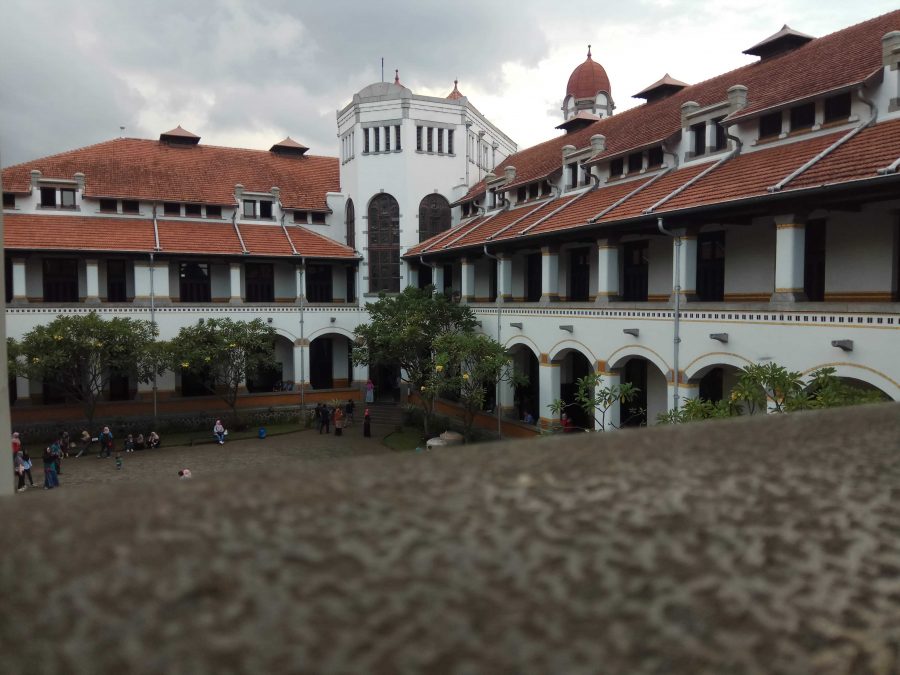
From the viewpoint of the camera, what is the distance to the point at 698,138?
55.1 ft

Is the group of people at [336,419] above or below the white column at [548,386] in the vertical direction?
below

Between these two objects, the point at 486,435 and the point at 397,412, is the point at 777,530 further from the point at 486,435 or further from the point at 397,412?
the point at 397,412

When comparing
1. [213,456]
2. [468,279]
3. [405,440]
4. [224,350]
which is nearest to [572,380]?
[468,279]

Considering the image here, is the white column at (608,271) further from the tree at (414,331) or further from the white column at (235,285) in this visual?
the white column at (235,285)

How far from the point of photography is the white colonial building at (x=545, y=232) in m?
12.0

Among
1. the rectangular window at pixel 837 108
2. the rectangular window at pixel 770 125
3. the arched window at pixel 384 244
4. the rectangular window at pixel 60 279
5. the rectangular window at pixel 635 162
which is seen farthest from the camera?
the arched window at pixel 384 244

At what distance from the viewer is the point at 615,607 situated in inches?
37.0

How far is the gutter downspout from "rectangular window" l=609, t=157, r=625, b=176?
277 inches

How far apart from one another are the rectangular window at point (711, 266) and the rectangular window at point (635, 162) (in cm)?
375

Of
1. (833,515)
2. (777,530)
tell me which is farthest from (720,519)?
(833,515)

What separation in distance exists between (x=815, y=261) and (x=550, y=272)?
684 centimetres

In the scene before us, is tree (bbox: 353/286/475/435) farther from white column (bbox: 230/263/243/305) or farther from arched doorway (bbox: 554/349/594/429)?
white column (bbox: 230/263/243/305)

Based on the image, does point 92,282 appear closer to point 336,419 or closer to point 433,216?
point 336,419

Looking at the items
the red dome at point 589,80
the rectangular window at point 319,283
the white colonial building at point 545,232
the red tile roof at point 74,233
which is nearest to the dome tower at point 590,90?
the red dome at point 589,80
